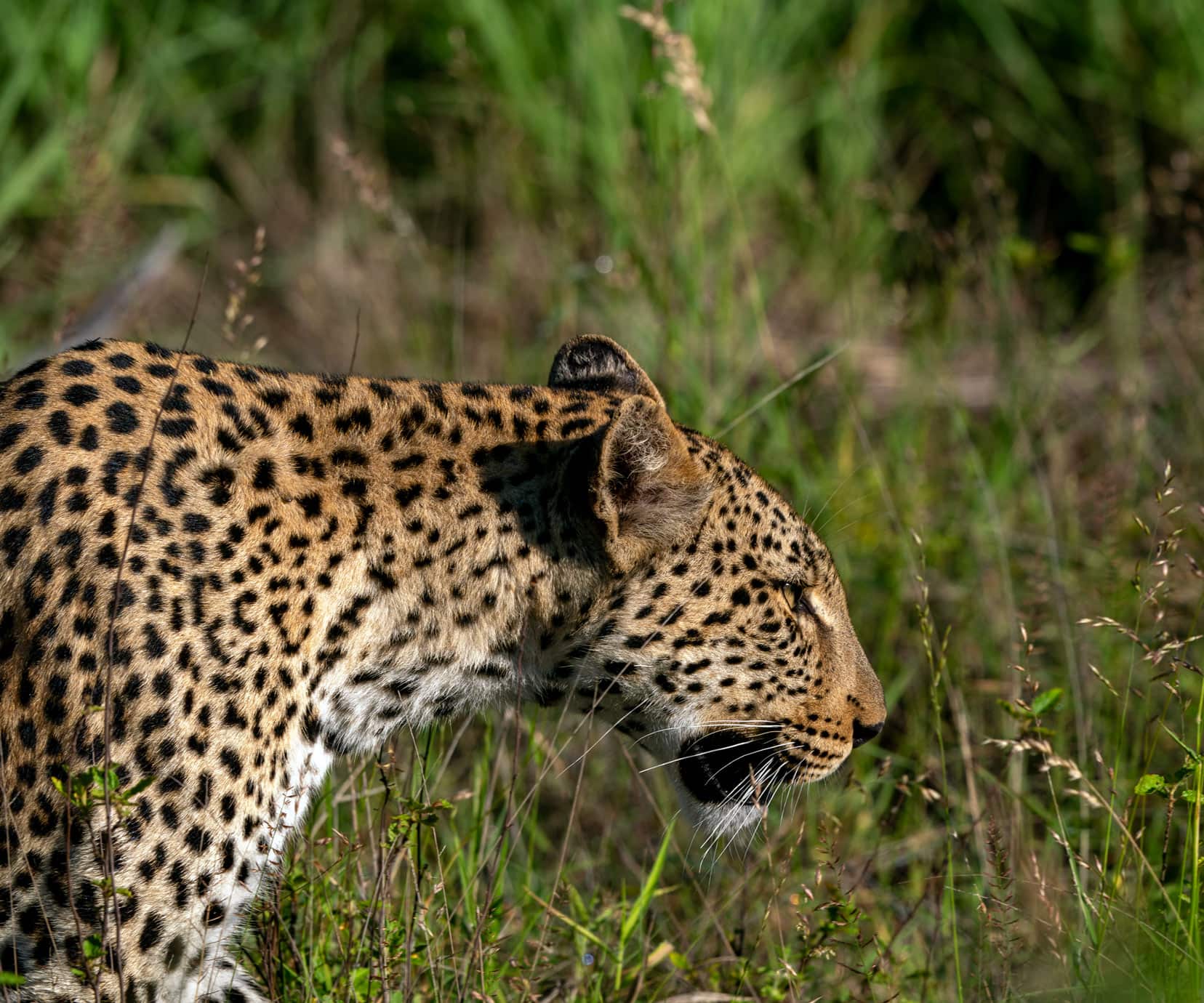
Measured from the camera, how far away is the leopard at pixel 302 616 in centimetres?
369

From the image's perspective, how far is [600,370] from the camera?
4941 millimetres

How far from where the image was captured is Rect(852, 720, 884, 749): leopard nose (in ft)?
15.4

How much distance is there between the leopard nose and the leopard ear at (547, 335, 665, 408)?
1.18 meters

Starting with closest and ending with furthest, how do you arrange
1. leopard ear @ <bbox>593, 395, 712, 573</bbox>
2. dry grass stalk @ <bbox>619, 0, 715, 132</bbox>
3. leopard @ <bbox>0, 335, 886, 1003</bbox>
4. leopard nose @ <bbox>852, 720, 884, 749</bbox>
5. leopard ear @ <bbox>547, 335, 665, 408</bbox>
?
leopard @ <bbox>0, 335, 886, 1003</bbox> → leopard ear @ <bbox>593, 395, 712, 573</bbox> → leopard nose @ <bbox>852, 720, 884, 749</bbox> → leopard ear @ <bbox>547, 335, 665, 408</bbox> → dry grass stalk @ <bbox>619, 0, 715, 132</bbox>

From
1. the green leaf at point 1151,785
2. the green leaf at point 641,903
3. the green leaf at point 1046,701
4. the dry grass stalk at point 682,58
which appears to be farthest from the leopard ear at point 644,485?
the dry grass stalk at point 682,58

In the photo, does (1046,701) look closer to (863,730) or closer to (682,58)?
(863,730)

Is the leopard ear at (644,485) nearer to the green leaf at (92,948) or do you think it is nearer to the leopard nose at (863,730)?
the leopard nose at (863,730)

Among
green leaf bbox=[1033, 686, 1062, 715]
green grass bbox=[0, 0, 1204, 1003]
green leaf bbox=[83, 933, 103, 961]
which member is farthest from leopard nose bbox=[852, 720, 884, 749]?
green leaf bbox=[83, 933, 103, 961]

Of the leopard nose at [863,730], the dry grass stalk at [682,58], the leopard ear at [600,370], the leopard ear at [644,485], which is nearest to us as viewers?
the leopard ear at [644,485]

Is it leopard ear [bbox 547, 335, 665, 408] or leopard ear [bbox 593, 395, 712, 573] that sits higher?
leopard ear [bbox 547, 335, 665, 408]

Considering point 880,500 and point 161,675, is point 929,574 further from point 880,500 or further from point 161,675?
point 161,675

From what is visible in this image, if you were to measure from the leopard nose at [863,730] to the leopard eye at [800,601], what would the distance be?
0.37m

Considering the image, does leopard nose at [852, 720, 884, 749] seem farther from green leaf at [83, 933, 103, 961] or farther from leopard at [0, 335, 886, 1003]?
green leaf at [83, 933, 103, 961]

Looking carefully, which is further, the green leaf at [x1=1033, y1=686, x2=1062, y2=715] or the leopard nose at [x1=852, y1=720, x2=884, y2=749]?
the leopard nose at [x1=852, y1=720, x2=884, y2=749]
